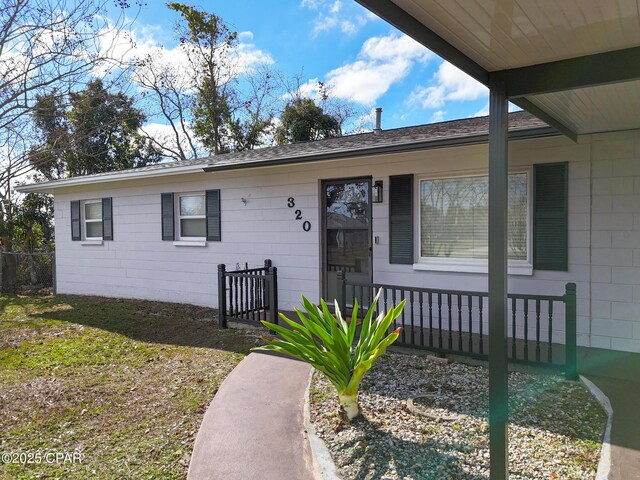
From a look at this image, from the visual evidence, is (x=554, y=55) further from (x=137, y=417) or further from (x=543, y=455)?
(x=137, y=417)

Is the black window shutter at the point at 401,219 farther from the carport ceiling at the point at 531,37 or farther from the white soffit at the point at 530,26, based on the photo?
the white soffit at the point at 530,26

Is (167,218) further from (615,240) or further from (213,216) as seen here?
(615,240)

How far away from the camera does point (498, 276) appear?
8.43ft

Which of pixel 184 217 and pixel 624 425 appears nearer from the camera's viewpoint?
pixel 624 425

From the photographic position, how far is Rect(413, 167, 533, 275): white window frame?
523 cm

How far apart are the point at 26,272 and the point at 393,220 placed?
10.8m

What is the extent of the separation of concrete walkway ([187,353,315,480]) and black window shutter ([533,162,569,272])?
9.96 feet

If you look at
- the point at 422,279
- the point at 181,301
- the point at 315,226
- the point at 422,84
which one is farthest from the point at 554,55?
the point at 422,84

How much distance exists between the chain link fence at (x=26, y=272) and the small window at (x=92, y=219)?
1.62 m

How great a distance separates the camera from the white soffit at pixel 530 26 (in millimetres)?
2037

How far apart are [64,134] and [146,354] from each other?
684 cm

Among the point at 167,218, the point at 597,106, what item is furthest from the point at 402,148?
the point at 167,218

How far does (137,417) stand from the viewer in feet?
12.1

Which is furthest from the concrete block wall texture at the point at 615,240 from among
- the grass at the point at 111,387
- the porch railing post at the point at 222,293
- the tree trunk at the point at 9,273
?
the tree trunk at the point at 9,273
